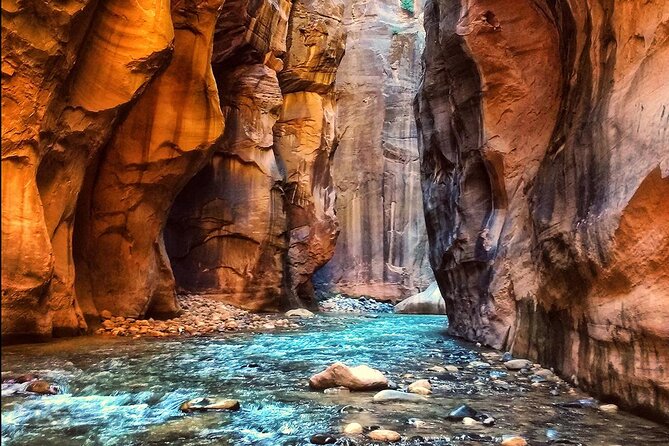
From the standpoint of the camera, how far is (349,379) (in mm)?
5598

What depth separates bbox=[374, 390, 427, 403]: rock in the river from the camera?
5.03 meters

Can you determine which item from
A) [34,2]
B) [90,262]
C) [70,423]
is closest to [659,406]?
[70,423]

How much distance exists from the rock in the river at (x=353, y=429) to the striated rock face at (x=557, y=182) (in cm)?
228

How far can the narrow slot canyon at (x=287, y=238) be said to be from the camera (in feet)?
14.3

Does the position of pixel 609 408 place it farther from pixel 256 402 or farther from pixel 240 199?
pixel 240 199

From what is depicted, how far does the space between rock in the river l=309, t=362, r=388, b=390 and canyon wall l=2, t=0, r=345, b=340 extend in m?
4.63

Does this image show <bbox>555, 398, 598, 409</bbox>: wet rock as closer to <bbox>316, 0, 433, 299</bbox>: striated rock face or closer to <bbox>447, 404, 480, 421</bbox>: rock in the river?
<bbox>447, 404, 480, 421</bbox>: rock in the river

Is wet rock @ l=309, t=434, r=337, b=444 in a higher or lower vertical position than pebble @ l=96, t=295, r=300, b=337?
lower

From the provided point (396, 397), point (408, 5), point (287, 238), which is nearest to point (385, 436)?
point (396, 397)

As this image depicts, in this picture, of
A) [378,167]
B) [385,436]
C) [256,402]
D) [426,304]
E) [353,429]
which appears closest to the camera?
[385,436]

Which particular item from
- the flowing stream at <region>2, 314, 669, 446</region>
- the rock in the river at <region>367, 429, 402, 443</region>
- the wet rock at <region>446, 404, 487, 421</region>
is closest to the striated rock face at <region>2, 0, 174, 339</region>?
the flowing stream at <region>2, 314, 669, 446</region>

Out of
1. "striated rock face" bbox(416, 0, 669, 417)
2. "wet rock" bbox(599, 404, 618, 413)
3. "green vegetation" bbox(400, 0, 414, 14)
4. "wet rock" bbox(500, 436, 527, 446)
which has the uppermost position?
"green vegetation" bbox(400, 0, 414, 14)

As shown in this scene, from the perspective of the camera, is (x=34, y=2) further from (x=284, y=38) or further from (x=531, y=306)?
(x=284, y=38)

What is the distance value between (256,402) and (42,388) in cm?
211
